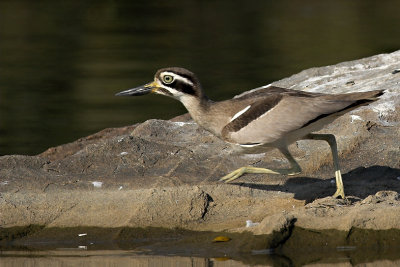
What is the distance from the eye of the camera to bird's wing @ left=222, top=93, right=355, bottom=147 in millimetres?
9305

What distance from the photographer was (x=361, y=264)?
830 centimetres

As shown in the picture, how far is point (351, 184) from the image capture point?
9836 millimetres

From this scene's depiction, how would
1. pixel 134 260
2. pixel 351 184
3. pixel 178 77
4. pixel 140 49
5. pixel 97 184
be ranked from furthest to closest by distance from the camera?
pixel 140 49 < pixel 351 184 < pixel 97 184 < pixel 178 77 < pixel 134 260

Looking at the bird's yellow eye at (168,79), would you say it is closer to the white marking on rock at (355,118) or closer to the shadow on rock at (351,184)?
the shadow on rock at (351,184)

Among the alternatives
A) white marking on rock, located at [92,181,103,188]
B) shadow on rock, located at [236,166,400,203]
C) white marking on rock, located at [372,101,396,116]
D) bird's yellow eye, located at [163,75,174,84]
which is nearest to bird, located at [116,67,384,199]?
bird's yellow eye, located at [163,75,174,84]

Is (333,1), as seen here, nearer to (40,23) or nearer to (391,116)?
(40,23)

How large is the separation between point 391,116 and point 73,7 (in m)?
16.6

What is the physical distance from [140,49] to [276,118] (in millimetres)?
11848

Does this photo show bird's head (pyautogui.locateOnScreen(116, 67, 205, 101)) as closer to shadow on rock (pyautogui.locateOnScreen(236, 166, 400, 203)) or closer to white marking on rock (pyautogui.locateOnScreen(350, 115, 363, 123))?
shadow on rock (pyautogui.locateOnScreen(236, 166, 400, 203))

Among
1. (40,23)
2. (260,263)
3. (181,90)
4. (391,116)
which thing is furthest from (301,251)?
(40,23)

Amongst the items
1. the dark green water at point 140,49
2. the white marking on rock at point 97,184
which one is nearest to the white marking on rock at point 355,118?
the white marking on rock at point 97,184

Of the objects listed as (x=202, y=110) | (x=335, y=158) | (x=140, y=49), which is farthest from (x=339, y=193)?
(x=140, y=49)

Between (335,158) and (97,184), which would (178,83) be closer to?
(97,184)

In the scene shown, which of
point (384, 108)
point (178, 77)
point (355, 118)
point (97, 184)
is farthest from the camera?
point (384, 108)
